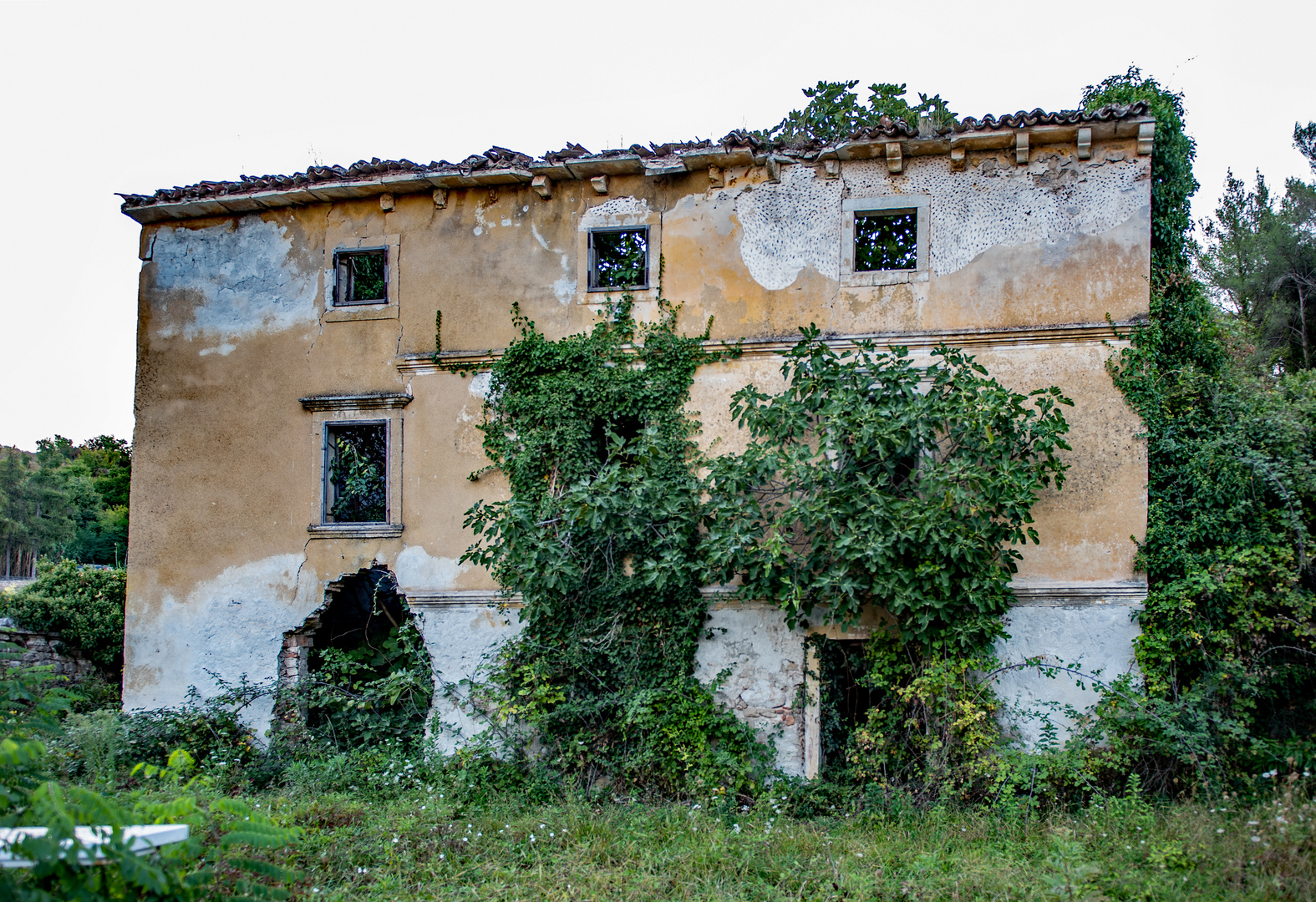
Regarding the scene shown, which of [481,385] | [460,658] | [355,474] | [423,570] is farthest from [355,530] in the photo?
[481,385]

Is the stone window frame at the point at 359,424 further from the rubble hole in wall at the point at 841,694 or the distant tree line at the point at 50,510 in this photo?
the distant tree line at the point at 50,510

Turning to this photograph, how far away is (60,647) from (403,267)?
8.66 m

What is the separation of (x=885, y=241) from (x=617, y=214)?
3302mm

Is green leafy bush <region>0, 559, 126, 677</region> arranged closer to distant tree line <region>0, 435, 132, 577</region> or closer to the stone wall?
the stone wall

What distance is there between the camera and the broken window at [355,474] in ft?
35.6

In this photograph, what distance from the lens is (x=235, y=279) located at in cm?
1136

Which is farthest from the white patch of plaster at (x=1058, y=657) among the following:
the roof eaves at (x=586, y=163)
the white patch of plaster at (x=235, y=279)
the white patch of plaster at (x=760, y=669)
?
the white patch of plaster at (x=235, y=279)

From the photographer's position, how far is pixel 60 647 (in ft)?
43.5

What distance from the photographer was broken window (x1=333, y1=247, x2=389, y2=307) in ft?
36.3

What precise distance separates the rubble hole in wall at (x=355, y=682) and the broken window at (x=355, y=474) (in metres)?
0.85

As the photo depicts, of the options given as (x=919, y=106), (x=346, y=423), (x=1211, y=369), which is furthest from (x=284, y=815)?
(x=919, y=106)

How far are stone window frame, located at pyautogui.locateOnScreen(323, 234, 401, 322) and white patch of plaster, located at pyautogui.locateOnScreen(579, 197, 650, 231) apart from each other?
2.59 metres

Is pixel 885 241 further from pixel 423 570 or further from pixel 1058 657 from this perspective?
pixel 423 570

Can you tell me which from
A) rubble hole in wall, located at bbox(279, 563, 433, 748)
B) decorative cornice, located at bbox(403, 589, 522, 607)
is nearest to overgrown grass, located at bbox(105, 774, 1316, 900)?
rubble hole in wall, located at bbox(279, 563, 433, 748)
